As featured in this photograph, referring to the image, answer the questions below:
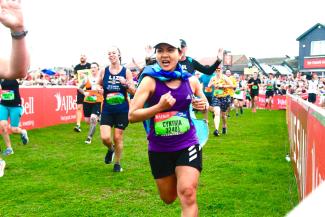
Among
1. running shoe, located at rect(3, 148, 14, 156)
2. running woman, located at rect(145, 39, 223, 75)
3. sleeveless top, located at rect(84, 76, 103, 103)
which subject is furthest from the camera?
sleeveless top, located at rect(84, 76, 103, 103)

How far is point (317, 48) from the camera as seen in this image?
6041 centimetres

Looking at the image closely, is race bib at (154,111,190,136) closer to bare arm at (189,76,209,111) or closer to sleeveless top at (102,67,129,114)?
bare arm at (189,76,209,111)

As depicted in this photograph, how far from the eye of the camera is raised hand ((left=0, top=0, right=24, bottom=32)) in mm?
2127

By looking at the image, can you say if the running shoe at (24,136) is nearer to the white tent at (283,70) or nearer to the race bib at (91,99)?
the race bib at (91,99)

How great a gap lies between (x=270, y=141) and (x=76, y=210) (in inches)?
301

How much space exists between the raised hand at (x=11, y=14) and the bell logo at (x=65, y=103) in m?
15.3

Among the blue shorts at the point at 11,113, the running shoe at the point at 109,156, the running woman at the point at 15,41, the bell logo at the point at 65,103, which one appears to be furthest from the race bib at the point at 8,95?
the running woman at the point at 15,41

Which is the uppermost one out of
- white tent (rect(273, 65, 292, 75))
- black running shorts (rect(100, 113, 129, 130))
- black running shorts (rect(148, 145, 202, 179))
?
white tent (rect(273, 65, 292, 75))

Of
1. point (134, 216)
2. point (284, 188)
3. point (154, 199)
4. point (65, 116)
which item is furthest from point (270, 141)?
point (65, 116)

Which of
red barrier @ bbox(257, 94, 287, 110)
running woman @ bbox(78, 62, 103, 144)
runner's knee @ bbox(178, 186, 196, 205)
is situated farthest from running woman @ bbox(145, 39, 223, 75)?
red barrier @ bbox(257, 94, 287, 110)

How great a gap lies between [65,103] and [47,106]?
150cm

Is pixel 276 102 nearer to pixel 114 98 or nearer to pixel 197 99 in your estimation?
pixel 114 98

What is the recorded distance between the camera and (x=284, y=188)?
6801 millimetres

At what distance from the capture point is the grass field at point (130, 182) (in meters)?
5.80
